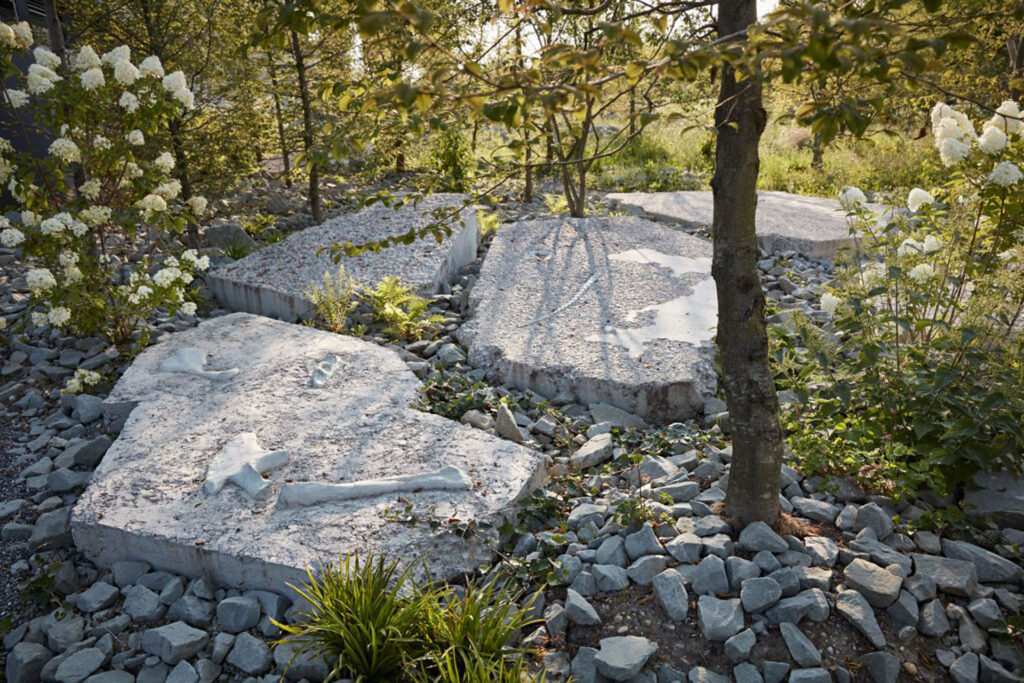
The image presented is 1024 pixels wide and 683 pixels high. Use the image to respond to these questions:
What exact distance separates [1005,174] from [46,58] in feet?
17.7

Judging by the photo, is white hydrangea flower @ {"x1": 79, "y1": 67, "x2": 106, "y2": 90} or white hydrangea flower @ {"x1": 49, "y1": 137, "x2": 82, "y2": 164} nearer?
white hydrangea flower @ {"x1": 79, "y1": 67, "x2": 106, "y2": 90}

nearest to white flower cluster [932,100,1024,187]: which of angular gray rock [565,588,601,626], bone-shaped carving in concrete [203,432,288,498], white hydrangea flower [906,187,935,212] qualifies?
white hydrangea flower [906,187,935,212]

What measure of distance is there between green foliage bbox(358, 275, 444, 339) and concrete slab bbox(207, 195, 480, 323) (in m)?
0.36

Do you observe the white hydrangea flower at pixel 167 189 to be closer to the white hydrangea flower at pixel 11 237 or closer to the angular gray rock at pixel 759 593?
the white hydrangea flower at pixel 11 237

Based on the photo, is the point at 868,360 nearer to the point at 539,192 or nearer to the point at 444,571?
the point at 444,571

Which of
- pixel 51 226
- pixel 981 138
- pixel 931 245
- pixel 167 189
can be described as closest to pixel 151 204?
pixel 167 189

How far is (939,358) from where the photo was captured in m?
3.03

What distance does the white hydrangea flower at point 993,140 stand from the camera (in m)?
2.94

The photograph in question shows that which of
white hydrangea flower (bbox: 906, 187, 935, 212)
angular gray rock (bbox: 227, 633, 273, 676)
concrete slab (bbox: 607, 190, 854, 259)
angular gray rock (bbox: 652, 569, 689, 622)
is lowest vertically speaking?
angular gray rock (bbox: 227, 633, 273, 676)

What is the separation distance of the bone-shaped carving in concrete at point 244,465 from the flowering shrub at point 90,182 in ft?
5.88

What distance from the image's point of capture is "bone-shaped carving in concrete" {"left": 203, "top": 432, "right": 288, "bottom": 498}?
315 centimetres

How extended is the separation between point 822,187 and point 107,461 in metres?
9.60

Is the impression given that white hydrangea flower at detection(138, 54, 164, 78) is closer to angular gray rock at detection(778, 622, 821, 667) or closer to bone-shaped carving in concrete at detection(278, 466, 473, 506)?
bone-shaped carving in concrete at detection(278, 466, 473, 506)

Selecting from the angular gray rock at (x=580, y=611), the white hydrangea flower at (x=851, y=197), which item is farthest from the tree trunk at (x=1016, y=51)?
the angular gray rock at (x=580, y=611)
